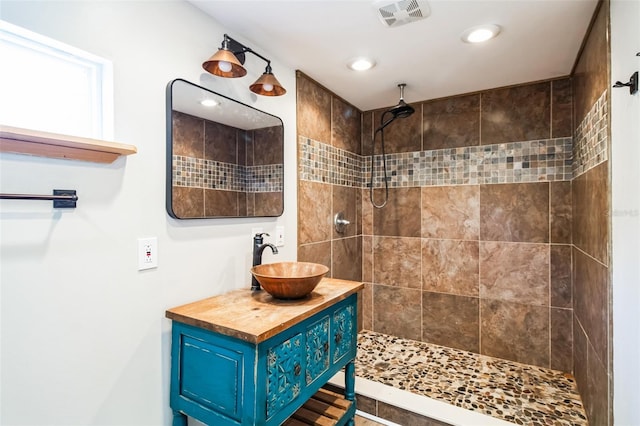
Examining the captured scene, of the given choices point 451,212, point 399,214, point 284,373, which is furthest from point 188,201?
point 451,212

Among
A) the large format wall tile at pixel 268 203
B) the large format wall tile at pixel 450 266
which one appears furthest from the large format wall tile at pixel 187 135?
the large format wall tile at pixel 450 266

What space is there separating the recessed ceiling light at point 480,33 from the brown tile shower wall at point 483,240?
0.92 m

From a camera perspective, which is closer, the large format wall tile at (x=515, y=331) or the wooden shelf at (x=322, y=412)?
the wooden shelf at (x=322, y=412)

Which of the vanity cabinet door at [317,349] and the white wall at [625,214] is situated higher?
the white wall at [625,214]

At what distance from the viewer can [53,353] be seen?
108cm

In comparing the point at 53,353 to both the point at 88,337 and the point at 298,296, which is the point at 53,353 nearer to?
the point at 88,337

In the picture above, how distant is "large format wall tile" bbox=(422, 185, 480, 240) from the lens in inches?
106

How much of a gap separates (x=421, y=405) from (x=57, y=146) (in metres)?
2.18

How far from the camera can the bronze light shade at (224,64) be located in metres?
1.43

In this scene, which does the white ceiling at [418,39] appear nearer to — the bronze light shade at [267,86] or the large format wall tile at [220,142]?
the bronze light shade at [267,86]

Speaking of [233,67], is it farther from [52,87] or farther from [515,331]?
[515,331]

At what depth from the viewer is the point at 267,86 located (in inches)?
67.7

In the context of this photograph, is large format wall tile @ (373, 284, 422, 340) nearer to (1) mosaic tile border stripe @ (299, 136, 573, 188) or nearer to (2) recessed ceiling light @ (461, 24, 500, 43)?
(1) mosaic tile border stripe @ (299, 136, 573, 188)

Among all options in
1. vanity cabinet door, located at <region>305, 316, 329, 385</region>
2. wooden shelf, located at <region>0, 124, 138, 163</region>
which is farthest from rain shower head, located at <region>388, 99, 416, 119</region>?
wooden shelf, located at <region>0, 124, 138, 163</region>
